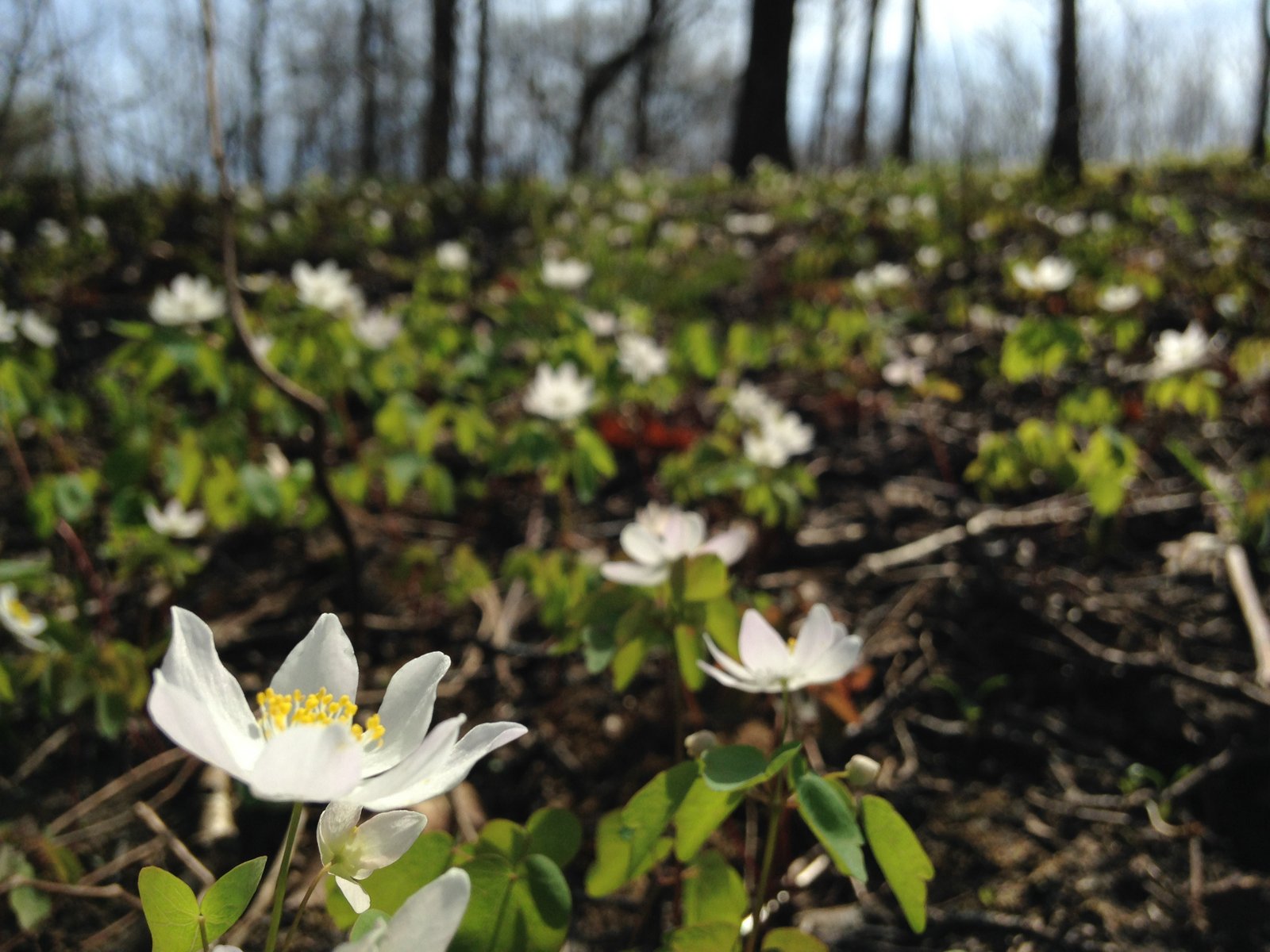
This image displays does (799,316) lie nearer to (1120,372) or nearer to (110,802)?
(1120,372)

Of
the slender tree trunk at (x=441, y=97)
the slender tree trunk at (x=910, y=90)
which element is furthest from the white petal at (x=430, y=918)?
the slender tree trunk at (x=910, y=90)

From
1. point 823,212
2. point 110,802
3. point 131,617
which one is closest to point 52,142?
point 823,212

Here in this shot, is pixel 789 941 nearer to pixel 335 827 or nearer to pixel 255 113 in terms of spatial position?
pixel 335 827

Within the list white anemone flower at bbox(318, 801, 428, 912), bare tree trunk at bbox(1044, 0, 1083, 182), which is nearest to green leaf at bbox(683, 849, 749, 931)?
white anemone flower at bbox(318, 801, 428, 912)

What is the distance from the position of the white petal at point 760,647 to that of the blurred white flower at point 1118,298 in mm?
3226

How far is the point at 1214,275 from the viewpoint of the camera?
4.12 m

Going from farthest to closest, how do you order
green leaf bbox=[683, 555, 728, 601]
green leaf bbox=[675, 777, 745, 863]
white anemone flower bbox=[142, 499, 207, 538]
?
1. white anemone flower bbox=[142, 499, 207, 538]
2. green leaf bbox=[683, 555, 728, 601]
3. green leaf bbox=[675, 777, 745, 863]

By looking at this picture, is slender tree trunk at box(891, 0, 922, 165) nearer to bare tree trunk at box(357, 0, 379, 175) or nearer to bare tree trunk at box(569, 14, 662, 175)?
bare tree trunk at box(569, 14, 662, 175)

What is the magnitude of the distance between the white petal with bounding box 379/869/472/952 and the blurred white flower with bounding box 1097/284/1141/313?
3.74 meters

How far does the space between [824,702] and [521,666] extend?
0.78 meters

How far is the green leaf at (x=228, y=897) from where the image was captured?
0.65 meters

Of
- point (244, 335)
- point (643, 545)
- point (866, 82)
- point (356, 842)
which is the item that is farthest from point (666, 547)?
point (866, 82)

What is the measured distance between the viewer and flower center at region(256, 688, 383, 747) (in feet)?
2.53

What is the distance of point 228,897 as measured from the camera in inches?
25.7
